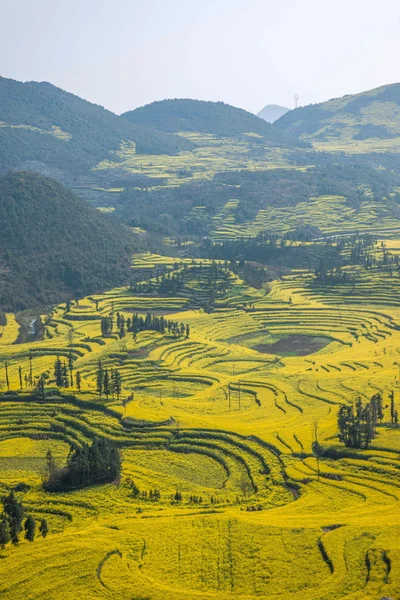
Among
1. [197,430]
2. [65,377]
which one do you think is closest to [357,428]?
[197,430]

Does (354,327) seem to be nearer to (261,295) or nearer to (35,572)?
(261,295)

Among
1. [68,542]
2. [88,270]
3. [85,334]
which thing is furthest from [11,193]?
[68,542]

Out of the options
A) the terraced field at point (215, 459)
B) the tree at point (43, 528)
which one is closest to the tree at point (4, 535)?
the terraced field at point (215, 459)

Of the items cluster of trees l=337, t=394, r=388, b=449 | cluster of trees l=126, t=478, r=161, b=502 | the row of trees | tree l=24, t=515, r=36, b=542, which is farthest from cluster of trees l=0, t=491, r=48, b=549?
the row of trees

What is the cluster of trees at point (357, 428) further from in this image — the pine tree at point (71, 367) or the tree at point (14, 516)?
the pine tree at point (71, 367)

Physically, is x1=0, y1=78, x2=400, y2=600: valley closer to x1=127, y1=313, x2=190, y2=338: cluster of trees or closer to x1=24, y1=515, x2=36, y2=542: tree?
x1=24, y1=515, x2=36, y2=542: tree

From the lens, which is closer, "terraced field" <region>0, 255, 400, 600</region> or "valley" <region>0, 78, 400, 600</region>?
"terraced field" <region>0, 255, 400, 600</region>
